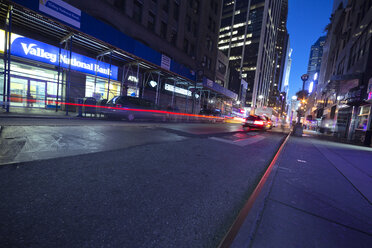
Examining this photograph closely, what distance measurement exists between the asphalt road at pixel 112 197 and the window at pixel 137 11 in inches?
672

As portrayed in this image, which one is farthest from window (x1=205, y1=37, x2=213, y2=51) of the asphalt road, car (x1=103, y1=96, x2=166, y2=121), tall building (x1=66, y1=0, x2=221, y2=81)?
the asphalt road

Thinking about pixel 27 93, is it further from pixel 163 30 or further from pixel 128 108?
pixel 163 30

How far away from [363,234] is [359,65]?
21.8m

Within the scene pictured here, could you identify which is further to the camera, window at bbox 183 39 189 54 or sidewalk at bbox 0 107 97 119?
window at bbox 183 39 189 54

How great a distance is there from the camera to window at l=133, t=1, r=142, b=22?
15805 mm

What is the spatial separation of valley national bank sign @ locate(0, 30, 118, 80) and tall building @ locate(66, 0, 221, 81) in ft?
13.0

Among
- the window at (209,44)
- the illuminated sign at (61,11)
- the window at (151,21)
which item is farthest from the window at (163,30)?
the illuminated sign at (61,11)

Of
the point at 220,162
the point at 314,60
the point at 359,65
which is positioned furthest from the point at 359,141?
the point at 314,60

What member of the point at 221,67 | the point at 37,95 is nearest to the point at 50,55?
the point at 37,95

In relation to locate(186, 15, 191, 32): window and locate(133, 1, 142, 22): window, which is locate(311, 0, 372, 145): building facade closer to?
locate(186, 15, 191, 32): window

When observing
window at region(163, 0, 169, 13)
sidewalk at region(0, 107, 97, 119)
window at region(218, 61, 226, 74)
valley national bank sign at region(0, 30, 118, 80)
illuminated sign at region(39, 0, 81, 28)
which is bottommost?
sidewalk at region(0, 107, 97, 119)

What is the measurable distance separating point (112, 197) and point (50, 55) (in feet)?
41.5

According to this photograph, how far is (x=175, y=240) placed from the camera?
4.50 ft

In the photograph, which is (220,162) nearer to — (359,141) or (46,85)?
(46,85)
